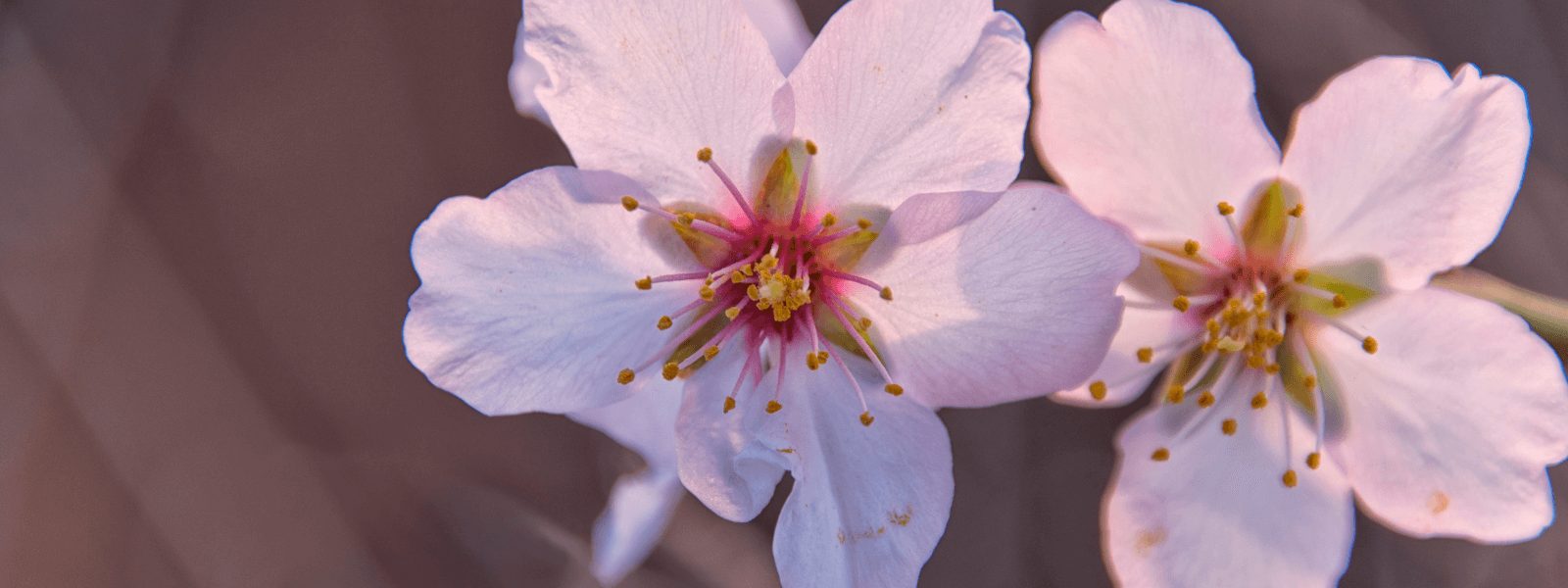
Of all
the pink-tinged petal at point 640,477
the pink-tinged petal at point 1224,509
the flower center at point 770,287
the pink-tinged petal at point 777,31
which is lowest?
the pink-tinged petal at point 1224,509

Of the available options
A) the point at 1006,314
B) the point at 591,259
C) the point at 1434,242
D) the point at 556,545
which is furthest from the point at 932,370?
the point at 556,545

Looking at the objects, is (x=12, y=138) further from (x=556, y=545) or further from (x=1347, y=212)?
(x=1347, y=212)

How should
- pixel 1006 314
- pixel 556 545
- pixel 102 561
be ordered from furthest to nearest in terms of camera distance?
pixel 102 561, pixel 556 545, pixel 1006 314

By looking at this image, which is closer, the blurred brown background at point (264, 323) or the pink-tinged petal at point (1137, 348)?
the pink-tinged petal at point (1137, 348)

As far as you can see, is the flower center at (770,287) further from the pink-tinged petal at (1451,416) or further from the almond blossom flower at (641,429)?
the pink-tinged petal at (1451,416)

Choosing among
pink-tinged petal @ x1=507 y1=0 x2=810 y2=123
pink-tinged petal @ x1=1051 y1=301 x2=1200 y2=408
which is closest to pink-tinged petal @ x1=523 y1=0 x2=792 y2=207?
pink-tinged petal @ x1=507 y1=0 x2=810 y2=123

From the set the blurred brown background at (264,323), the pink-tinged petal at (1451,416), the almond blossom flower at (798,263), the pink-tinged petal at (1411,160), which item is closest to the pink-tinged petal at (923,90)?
the almond blossom flower at (798,263)
